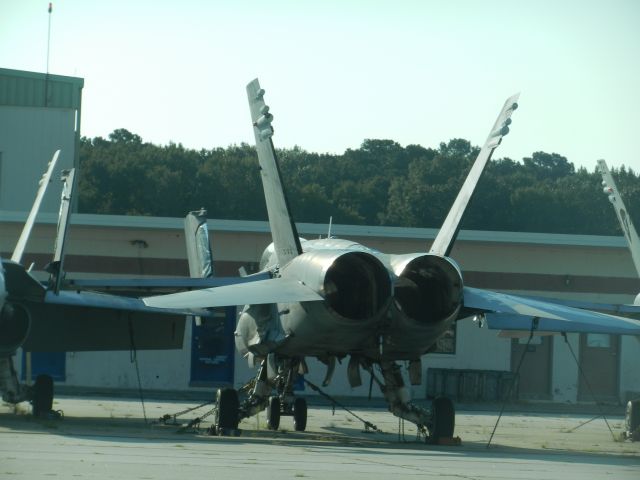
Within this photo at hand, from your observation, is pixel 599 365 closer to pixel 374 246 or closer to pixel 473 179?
pixel 374 246

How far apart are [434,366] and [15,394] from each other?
569 inches

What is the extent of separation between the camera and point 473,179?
1492 cm

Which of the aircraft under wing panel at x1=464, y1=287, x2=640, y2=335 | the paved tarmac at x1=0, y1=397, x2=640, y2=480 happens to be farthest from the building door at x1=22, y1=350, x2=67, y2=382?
the aircraft under wing panel at x1=464, y1=287, x2=640, y2=335

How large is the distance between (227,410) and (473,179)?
481 cm

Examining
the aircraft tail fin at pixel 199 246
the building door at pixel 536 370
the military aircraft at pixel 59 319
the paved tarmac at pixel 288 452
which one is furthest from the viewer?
the building door at pixel 536 370

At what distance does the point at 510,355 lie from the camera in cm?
3036

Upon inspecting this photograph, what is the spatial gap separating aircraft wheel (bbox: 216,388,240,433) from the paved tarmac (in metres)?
0.33

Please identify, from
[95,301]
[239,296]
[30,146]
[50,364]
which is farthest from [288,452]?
[30,146]

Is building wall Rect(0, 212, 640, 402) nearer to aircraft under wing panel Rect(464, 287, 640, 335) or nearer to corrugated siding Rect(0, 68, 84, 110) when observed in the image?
corrugated siding Rect(0, 68, 84, 110)

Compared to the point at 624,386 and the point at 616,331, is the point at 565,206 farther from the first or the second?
the point at 616,331

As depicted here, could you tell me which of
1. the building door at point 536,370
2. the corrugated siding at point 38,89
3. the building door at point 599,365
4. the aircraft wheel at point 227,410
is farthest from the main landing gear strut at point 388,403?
the corrugated siding at point 38,89

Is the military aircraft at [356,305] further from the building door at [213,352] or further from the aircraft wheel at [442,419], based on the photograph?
the building door at [213,352]

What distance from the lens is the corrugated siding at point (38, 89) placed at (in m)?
39.2

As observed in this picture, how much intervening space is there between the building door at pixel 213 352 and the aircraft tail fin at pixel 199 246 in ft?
31.0
